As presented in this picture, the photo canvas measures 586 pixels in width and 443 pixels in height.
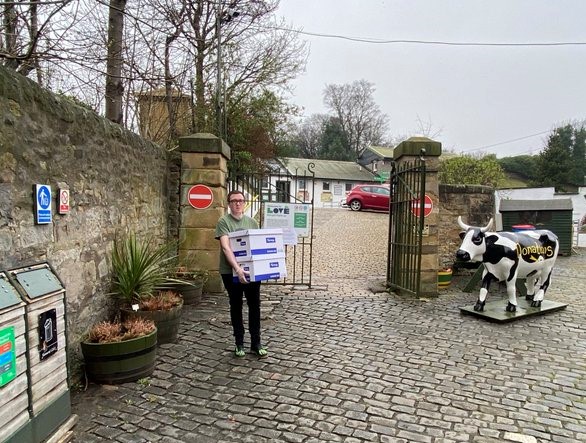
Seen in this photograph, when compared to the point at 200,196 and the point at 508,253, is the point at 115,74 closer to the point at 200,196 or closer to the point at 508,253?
the point at 200,196

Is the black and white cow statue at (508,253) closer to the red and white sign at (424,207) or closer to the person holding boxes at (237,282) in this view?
the red and white sign at (424,207)

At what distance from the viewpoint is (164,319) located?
4.50 metres

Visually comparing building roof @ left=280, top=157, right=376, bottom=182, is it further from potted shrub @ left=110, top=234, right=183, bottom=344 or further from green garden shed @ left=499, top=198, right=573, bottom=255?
potted shrub @ left=110, top=234, right=183, bottom=344

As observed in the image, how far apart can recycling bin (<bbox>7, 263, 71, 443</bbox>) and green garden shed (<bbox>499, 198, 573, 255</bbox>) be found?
11439 mm

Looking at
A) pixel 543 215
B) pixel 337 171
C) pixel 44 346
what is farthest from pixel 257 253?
pixel 337 171

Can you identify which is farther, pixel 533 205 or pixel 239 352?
pixel 533 205

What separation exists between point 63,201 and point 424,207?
515cm

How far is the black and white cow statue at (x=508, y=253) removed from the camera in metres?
5.64

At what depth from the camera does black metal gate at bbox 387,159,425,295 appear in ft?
22.5

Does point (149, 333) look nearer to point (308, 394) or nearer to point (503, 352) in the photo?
point (308, 394)

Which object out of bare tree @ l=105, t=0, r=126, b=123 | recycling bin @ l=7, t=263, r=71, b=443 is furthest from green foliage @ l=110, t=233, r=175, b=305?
bare tree @ l=105, t=0, r=126, b=123

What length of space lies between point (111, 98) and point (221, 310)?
13.5 feet

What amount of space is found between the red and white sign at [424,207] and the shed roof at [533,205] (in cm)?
600

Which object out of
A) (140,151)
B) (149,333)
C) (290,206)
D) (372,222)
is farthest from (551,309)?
(372,222)
